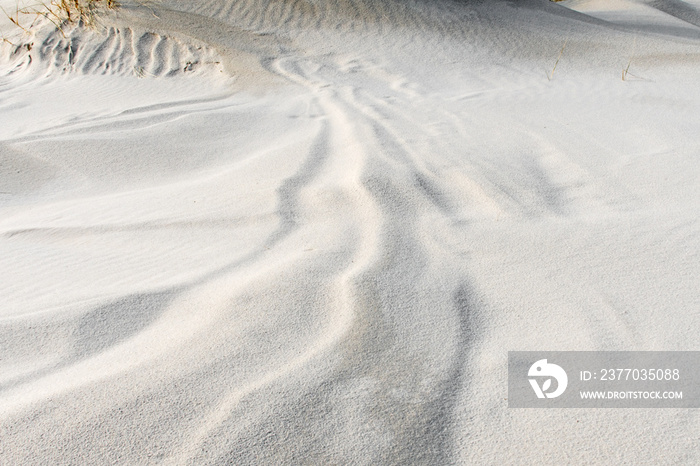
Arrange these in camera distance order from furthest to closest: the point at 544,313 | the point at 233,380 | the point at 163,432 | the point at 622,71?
the point at 622,71, the point at 544,313, the point at 233,380, the point at 163,432

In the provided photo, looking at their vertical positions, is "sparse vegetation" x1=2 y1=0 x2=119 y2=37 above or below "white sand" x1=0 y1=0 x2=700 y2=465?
above

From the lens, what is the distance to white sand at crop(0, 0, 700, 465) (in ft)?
5.00

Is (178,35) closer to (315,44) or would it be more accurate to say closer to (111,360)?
(315,44)

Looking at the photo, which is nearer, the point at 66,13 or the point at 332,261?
the point at 332,261

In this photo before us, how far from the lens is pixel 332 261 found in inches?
91.0

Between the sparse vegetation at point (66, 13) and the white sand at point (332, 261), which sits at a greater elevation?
the sparse vegetation at point (66, 13)

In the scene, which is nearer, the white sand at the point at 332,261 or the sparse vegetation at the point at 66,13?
the white sand at the point at 332,261

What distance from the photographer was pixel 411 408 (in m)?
1.59

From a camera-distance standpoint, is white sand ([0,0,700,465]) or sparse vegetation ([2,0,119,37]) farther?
sparse vegetation ([2,0,119,37])

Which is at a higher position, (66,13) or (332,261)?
(66,13)

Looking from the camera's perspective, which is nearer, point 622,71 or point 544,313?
point 544,313

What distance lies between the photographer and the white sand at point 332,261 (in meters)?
1.52

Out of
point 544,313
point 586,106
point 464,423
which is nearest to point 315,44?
point 586,106

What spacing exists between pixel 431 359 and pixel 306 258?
0.75 meters
